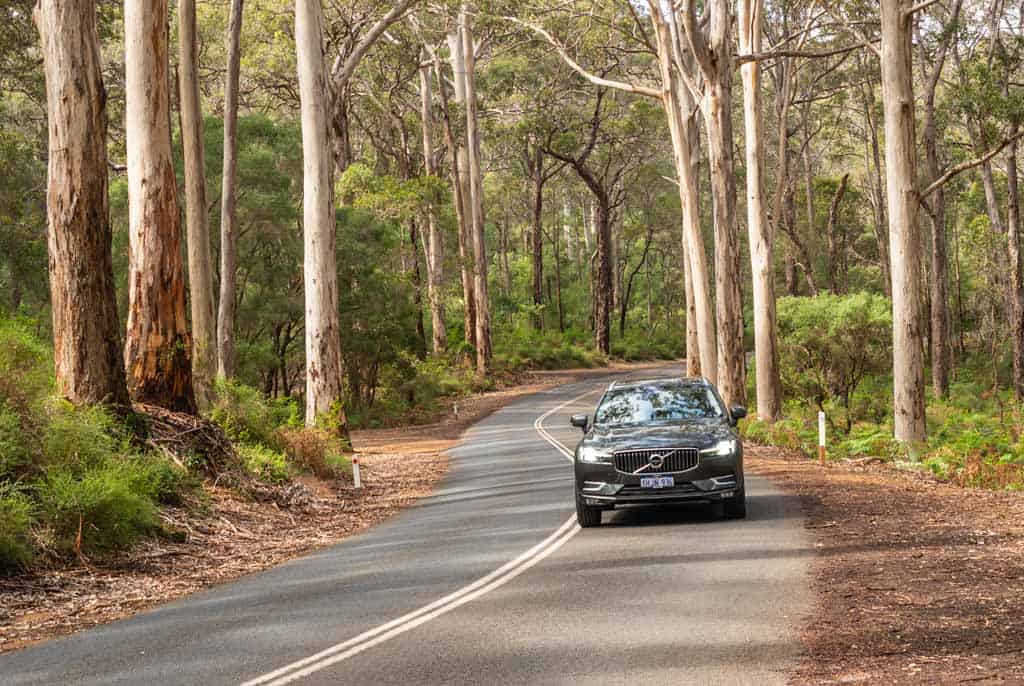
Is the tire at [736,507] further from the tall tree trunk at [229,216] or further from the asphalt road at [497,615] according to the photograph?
the tall tree trunk at [229,216]

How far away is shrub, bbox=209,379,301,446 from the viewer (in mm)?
19094

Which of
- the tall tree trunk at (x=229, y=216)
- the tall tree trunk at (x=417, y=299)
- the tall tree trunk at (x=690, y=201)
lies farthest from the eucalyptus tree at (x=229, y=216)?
the tall tree trunk at (x=417, y=299)

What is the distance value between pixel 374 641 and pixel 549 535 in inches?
198

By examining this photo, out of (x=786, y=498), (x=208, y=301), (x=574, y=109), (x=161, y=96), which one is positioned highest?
(x=574, y=109)

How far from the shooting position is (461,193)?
1970 inches

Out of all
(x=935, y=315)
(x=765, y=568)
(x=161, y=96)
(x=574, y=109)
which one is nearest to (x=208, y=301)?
(x=161, y=96)

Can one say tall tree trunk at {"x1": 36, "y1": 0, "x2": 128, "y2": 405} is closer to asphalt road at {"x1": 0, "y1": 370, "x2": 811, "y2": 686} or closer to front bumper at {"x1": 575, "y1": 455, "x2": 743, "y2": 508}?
asphalt road at {"x1": 0, "y1": 370, "x2": 811, "y2": 686}

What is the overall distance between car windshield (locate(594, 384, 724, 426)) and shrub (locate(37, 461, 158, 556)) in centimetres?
539

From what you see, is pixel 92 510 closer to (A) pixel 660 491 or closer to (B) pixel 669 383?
(A) pixel 660 491

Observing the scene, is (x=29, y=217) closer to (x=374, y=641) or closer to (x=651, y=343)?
(x=374, y=641)

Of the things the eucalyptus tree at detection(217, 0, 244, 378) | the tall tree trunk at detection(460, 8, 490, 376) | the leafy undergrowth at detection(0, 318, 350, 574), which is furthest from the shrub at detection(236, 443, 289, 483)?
the tall tree trunk at detection(460, 8, 490, 376)

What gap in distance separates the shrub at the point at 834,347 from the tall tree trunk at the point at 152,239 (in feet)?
73.1

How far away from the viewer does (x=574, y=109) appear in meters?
55.4

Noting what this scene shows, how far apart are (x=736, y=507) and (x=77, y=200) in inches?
340
